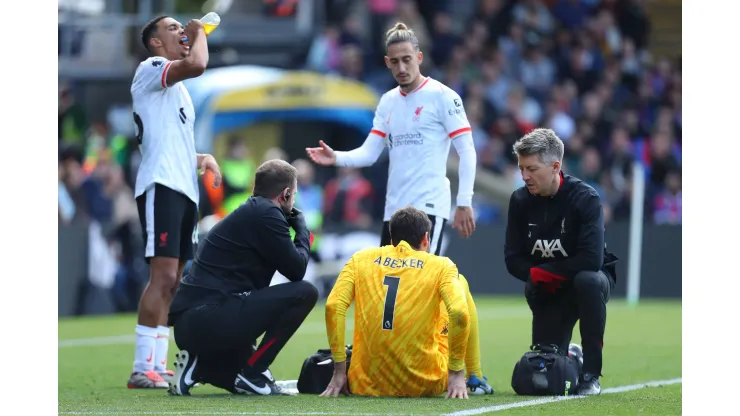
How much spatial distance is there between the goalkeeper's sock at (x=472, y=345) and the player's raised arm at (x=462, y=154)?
2.71 ft

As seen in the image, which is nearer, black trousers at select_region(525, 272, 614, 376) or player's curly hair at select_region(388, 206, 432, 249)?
player's curly hair at select_region(388, 206, 432, 249)

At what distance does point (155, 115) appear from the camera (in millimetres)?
8266

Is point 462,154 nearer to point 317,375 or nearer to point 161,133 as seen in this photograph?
point 317,375

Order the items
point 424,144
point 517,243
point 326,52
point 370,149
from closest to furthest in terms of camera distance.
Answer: point 517,243 → point 424,144 → point 370,149 → point 326,52

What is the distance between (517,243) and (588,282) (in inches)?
21.5

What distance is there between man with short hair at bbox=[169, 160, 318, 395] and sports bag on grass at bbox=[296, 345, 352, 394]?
9.9 inches

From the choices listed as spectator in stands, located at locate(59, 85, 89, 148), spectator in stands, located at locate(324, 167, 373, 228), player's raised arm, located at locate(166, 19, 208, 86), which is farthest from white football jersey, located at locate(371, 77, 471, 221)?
spectator in stands, located at locate(59, 85, 89, 148)

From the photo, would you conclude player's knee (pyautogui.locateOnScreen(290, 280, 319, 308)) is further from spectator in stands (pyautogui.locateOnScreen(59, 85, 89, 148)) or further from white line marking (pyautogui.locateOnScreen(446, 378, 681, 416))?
spectator in stands (pyautogui.locateOnScreen(59, 85, 89, 148))

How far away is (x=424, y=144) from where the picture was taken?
8.34m

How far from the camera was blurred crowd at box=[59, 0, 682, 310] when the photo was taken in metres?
17.9

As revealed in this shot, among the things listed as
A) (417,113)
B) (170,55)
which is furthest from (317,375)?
(170,55)
